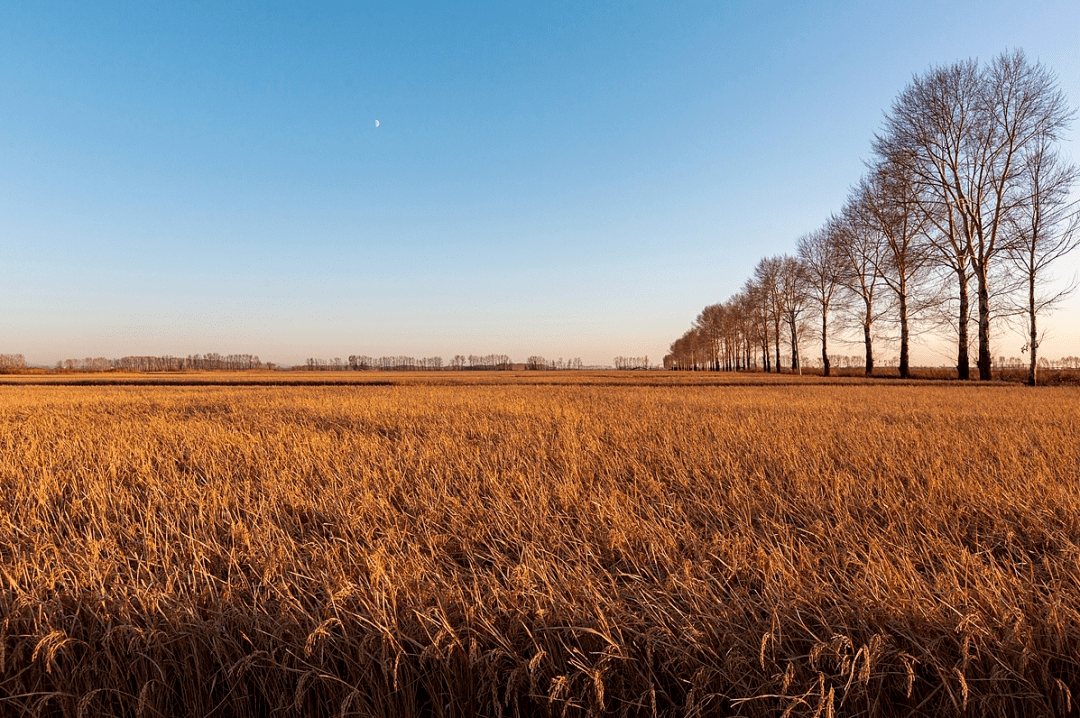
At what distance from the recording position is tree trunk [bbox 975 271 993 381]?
2238 centimetres

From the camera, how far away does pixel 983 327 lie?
2295 centimetres

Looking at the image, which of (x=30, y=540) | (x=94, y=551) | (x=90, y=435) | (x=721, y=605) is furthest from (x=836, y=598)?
(x=90, y=435)

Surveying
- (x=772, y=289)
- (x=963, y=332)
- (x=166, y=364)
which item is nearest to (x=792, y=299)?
(x=772, y=289)

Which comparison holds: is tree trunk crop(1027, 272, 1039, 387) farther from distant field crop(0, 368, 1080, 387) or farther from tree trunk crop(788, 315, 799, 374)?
tree trunk crop(788, 315, 799, 374)

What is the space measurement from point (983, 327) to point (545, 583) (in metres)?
29.5

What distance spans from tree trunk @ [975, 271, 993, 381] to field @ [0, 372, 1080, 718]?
71.6 ft

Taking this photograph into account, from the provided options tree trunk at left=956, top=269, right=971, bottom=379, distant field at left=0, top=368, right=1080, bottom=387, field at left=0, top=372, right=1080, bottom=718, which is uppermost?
tree trunk at left=956, top=269, right=971, bottom=379

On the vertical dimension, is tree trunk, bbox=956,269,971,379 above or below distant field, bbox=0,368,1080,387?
above

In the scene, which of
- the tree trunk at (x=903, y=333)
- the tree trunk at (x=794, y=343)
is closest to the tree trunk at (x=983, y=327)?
the tree trunk at (x=903, y=333)

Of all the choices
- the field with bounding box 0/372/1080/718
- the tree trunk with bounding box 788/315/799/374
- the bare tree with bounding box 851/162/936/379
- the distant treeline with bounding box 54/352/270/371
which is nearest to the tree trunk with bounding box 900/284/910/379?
the bare tree with bounding box 851/162/936/379

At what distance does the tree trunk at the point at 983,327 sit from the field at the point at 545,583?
71.6ft

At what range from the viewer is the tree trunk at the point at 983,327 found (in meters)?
22.4

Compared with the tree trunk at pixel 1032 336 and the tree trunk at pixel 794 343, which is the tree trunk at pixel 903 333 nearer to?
the tree trunk at pixel 1032 336

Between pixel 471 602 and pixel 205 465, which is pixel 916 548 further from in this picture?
pixel 205 465
